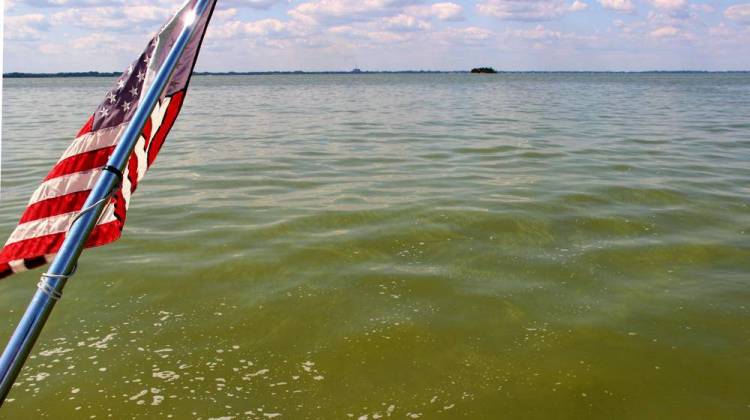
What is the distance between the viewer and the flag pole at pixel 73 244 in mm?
2393

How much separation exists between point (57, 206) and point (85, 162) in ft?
0.92

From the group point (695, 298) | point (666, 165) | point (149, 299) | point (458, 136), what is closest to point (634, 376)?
point (695, 298)

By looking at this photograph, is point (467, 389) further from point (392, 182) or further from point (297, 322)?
point (392, 182)

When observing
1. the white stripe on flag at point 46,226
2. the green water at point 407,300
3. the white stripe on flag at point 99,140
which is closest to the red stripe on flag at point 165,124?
the white stripe on flag at point 99,140

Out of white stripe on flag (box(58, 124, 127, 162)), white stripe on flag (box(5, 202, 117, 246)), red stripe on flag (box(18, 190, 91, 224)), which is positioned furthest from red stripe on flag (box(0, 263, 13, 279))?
white stripe on flag (box(58, 124, 127, 162))

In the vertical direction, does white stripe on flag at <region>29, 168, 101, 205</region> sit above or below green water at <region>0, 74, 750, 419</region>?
above

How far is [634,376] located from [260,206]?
257 inches

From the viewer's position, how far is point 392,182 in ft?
37.1

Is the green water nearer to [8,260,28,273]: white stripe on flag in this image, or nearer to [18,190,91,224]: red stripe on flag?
[8,260,28,273]: white stripe on flag

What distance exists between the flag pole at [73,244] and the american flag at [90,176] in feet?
1.59

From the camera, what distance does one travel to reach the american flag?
326 cm

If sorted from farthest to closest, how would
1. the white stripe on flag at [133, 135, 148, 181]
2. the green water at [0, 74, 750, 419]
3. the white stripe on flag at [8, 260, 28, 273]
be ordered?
the green water at [0, 74, 750, 419] < the white stripe on flag at [133, 135, 148, 181] < the white stripe on flag at [8, 260, 28, 273]

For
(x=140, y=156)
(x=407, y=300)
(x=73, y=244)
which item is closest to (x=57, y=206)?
(x=140, y=156)

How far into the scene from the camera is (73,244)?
2.53 m
